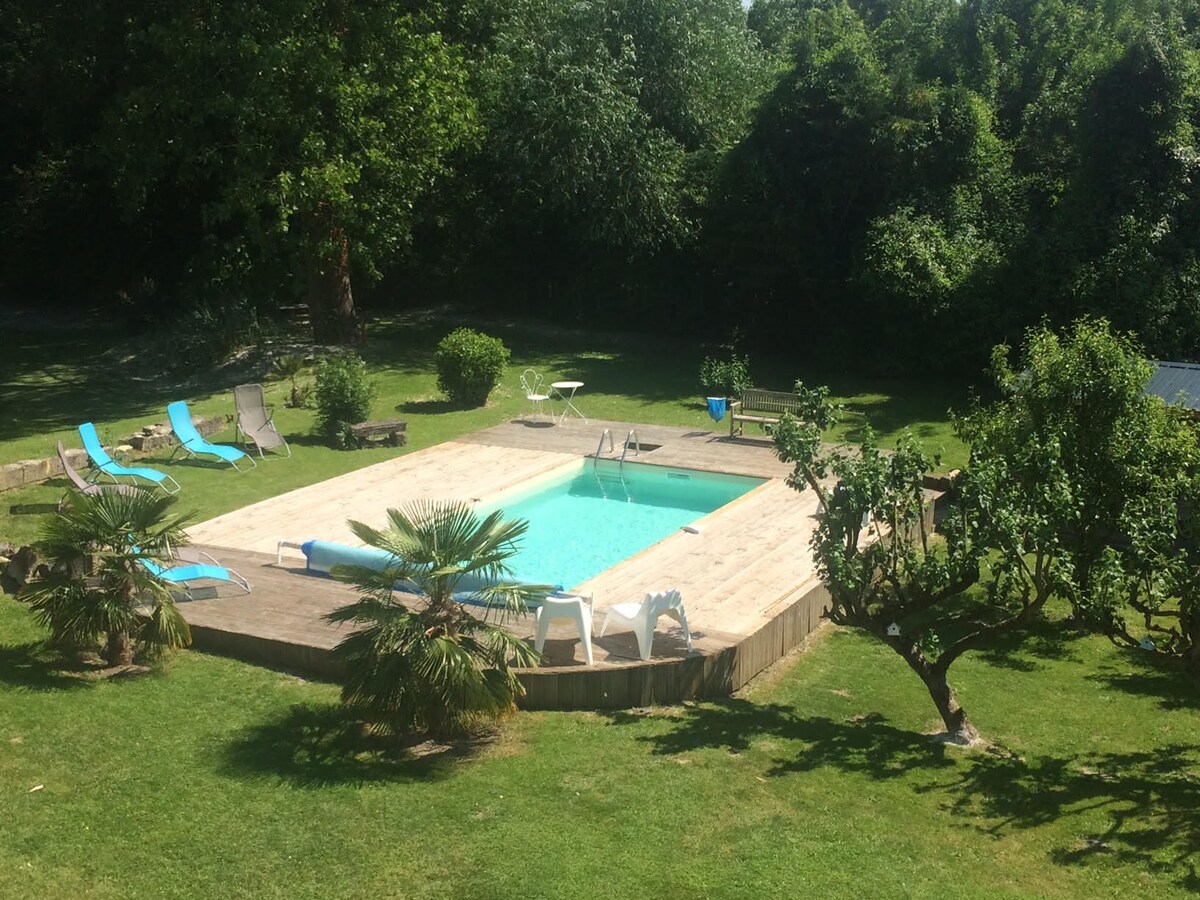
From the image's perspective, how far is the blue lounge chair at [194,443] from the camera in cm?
1534

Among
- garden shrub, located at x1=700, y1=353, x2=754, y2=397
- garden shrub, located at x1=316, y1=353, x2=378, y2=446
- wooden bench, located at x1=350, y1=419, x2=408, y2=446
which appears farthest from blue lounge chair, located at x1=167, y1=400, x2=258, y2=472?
garden shrub, located at x1=700, y1=353, x2=754, y2=397

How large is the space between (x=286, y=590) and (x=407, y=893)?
4.87 metres

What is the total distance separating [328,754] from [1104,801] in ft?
16.2

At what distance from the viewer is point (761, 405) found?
18.4m

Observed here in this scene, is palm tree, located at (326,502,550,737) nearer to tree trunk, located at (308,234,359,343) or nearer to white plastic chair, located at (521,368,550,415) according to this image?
white plastic chair, located at (521,368,550,415)

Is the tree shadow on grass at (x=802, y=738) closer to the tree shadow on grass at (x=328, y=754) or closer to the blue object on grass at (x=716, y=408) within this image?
the tree shadow on grass at (x=328, y=754)

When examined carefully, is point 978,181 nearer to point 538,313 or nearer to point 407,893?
point 538,313

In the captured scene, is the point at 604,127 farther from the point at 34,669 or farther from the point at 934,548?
the point at 34,669

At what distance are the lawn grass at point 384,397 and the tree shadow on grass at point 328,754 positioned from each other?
556 cm

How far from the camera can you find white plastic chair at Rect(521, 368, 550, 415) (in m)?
19.1

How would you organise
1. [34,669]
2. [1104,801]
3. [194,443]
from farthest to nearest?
[194,443] → [34,669] → [1104,801]

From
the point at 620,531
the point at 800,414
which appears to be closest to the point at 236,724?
the point at 800,414

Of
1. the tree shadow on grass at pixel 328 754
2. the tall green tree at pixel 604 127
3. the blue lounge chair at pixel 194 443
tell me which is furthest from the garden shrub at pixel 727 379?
the tree shadow on grass at pixel 328 754

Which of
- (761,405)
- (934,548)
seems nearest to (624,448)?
(761,405)
